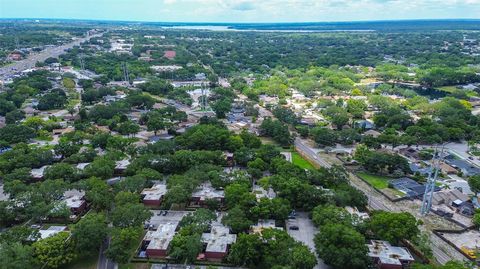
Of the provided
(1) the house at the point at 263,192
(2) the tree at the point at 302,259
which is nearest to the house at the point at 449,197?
(1) the house at the point at 263,192

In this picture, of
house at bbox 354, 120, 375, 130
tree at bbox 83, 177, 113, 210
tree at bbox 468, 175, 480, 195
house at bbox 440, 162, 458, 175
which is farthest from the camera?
house at bbox 354, 120, 375, 130

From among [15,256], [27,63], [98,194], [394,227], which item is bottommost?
[98,194]

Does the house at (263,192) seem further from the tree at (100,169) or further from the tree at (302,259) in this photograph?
the tree at (100,169)

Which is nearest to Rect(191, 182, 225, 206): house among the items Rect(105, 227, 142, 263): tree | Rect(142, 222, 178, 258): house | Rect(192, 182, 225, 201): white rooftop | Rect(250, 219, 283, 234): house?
Rect(192, 182, 225, 201): white rooftop

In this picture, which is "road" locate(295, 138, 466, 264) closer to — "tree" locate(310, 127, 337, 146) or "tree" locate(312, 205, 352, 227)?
"tree" locate(310, 127, 337, 146)

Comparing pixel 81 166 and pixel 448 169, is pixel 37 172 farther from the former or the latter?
pixel 448 169

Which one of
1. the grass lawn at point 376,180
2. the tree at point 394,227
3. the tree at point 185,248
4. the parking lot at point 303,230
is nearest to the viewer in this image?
the tree at point 185,248

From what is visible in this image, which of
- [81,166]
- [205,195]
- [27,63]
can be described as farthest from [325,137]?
[27,63]
